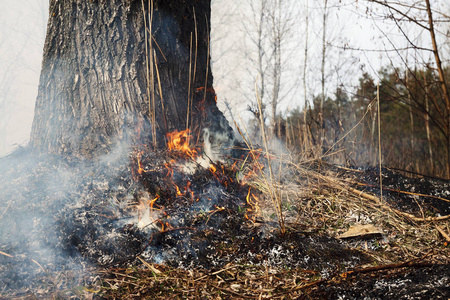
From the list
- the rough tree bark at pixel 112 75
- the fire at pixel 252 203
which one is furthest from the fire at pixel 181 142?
the fire at pixel 252 203

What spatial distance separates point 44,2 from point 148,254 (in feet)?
43.8

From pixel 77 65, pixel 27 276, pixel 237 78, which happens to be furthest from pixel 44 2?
pixel 27 276

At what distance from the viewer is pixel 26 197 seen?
2104mm

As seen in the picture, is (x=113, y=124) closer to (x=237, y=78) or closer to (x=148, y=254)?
(x=148, y=254)

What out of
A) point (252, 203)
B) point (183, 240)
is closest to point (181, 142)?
point (252, 203)

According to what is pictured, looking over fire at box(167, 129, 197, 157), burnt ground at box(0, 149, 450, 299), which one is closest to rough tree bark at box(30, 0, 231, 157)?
fire at box(167, 129, 197, 157)

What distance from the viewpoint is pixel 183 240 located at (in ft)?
6.08

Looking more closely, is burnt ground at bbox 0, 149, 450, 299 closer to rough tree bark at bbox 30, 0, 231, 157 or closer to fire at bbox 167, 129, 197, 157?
fire at bbox 167, 129, 197, 157

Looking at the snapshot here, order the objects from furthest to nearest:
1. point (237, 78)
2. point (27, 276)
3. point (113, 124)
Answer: point (237, 78)
point (113, 124)
point (27, 276)

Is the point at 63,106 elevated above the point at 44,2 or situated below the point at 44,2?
below

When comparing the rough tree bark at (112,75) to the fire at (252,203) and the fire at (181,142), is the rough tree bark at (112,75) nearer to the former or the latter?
the fire at (181,142)

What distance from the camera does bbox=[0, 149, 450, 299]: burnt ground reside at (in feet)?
4.91

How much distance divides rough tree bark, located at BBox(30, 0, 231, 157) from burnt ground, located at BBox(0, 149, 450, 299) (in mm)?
255

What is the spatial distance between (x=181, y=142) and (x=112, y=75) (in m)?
0.80
